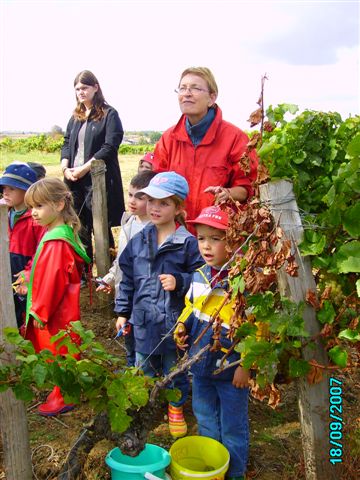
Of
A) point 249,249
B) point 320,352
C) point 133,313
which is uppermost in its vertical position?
point 249,249

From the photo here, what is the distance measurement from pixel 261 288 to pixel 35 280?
176cm

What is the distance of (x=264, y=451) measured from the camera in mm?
3117

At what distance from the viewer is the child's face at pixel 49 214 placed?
345 centimetres

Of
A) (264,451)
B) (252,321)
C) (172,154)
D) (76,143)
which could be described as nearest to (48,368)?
(252,321)

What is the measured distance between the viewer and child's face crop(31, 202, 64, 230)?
3.45 meters

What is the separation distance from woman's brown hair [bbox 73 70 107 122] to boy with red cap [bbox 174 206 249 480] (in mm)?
2644

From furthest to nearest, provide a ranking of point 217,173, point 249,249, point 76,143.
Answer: point 76,143 → point 217,173 → point 249,249

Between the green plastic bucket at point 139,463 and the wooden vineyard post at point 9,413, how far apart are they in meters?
0.43

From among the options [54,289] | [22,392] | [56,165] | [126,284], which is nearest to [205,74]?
[126,284]

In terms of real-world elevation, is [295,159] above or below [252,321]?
above

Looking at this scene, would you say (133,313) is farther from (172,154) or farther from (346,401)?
(346,401)

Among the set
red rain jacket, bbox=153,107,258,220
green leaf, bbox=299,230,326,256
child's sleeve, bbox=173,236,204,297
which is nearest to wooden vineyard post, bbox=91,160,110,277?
red rain jacket, bbox=153,107,258,220

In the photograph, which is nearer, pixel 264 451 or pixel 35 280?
pixel 264 451

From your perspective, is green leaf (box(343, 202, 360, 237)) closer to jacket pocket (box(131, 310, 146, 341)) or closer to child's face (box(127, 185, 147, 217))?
jacket pocket (box(131, 310, 146, 341))
